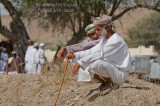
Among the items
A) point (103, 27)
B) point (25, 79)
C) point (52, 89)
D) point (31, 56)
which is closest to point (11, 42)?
point (31, 56)

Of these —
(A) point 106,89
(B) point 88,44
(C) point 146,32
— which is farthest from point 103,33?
(C) point 146,32

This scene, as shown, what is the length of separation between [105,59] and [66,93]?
1317 millimetres

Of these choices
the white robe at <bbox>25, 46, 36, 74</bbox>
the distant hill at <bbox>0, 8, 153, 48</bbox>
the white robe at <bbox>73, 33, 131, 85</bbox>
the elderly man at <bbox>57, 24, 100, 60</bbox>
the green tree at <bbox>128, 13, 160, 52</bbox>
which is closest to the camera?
the white robe at <bbox>73, 33, 131, 85</bbox>

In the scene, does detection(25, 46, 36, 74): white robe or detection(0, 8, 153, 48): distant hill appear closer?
detection(25, 46, 36, 74): white robe

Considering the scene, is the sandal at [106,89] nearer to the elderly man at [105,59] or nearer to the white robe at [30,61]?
the elderly man at [105,59]

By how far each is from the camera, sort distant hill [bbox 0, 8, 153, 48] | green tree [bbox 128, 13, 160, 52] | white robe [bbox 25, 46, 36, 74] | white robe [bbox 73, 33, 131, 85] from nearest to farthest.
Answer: white robe [bbox 73, 33, 131, 85]
white robe [bbox 25, 46, 36, 74]
distant hill [bbox 0, 8, 153, 48]
green tree [bbox 128, 13, 160, 52]

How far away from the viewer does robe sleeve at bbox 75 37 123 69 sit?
5.16 meters

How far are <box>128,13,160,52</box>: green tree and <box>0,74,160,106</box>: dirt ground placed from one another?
24.8 metres

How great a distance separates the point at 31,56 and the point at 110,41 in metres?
7.44

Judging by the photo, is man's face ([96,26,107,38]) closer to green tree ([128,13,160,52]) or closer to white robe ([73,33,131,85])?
white robe ([73,33,131,85])

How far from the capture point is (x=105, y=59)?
528cm

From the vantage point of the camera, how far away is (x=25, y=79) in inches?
311

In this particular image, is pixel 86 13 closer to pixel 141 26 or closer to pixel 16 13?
pixel 16 13

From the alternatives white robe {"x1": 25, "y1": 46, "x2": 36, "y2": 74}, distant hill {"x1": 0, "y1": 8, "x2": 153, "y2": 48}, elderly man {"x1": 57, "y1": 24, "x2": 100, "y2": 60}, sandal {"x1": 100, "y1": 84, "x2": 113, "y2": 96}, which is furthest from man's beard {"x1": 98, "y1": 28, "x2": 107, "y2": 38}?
white robe {"x1": 25, "y1": 46, "x2": 36, "y2": 74}
